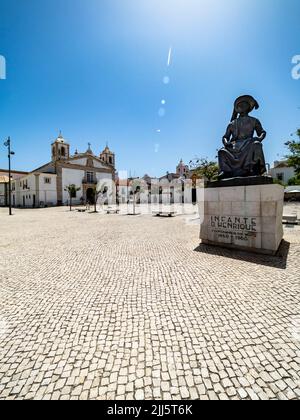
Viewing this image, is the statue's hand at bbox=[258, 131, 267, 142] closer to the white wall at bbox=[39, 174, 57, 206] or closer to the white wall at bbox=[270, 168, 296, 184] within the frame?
the white wall at bbox=[39, 174, 57, 206]

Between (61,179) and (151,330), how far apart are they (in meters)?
37.9

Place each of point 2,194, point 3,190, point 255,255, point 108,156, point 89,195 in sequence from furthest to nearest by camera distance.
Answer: point 108,156 < point 2,194 < point 3,190 < point 89,195 < point 255,255

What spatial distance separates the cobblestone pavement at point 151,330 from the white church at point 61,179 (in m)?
33.0

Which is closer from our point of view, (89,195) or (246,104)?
(246,104)

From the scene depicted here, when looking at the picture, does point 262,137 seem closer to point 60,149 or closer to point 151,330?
point 151,330

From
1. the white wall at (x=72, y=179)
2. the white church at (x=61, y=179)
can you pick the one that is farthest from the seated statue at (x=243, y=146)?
the white wall at (x=72, y=179)

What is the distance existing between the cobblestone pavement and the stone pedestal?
0.91 m

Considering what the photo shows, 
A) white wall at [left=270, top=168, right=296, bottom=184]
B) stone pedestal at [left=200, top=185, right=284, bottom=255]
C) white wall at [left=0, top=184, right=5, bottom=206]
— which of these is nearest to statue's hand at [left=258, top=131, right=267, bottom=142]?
stone pedestal at [left=200, top=185, right=284, bottom=255]

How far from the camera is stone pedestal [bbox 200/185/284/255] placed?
18.8 ft

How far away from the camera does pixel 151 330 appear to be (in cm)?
261

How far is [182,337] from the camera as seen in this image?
2.48 meters

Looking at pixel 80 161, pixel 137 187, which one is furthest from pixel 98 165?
pixel 137 187

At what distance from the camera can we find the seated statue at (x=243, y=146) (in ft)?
21.1
